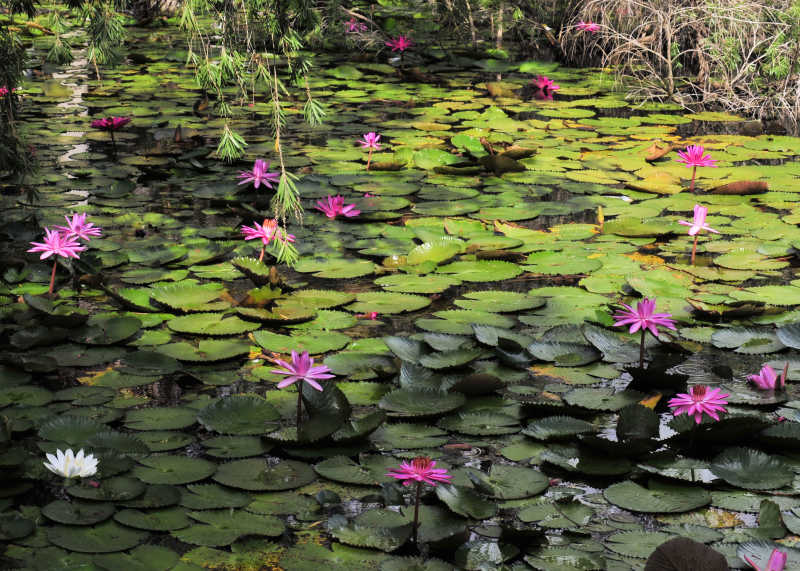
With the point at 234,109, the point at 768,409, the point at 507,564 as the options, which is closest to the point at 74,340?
the point at 507,564

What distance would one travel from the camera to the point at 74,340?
302 cm

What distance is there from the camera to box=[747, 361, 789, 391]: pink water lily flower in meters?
2.69

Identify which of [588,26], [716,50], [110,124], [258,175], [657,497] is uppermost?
[588,26]

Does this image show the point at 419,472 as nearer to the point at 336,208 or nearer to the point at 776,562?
the point at 776,562

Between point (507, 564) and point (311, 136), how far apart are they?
430cm

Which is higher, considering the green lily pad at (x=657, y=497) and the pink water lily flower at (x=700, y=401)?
the pink water lily flower at (x=700, y=401)

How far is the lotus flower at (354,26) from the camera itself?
8.88 m

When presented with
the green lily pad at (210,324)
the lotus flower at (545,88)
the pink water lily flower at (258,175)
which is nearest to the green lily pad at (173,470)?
the green lily pad at (210,324)

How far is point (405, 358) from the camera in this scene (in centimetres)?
293

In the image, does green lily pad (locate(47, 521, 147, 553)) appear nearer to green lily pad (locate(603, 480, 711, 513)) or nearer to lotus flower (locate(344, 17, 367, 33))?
green lily pad (locate(603, 480, 711, 513))

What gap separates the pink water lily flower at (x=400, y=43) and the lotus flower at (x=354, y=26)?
1.36ft

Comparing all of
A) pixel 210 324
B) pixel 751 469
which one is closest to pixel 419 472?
pixel 751 469

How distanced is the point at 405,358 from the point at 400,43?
6014 millimetres

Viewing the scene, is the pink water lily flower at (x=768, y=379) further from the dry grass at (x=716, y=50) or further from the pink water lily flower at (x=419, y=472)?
the dry grass at (x=716, y=50)
